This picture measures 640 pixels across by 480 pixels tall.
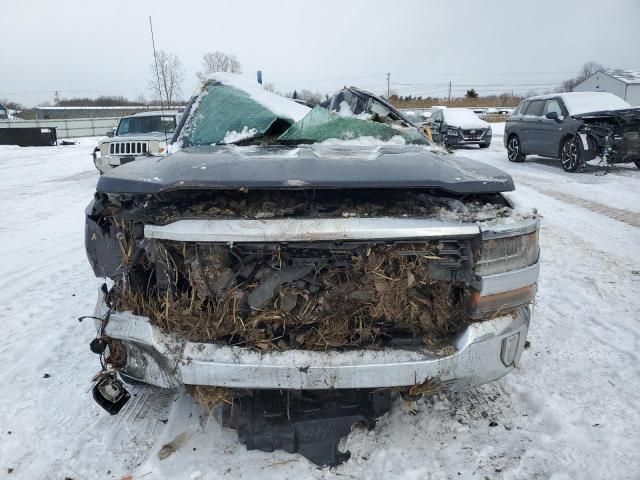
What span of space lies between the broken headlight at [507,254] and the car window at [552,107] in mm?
10570

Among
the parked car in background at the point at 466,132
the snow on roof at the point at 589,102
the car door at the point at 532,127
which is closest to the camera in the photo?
the snow on roof at the point at 589,102

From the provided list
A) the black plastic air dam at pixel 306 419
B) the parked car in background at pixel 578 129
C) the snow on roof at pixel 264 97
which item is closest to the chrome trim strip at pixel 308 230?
the black plastic air dam at pixel 306 419

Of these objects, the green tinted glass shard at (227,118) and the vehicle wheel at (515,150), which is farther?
the vehicle wheel at (515,150)

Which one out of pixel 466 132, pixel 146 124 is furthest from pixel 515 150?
pixel 146 124

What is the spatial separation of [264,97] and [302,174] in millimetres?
2029

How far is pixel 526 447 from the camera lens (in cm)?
215

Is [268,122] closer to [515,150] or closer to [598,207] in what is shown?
[598,207]

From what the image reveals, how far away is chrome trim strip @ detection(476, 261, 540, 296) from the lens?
1.92 metres

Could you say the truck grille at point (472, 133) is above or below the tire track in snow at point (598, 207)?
above

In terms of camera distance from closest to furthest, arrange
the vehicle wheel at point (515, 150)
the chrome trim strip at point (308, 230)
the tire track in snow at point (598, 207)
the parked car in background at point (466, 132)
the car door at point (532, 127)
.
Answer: the chrome trim strip at point (308, 230)
the tire track in snow at point (598, 207)
the car door at point (532, 127)
the vehicle wheel at point (515, 150)
the parked car in background at point (466, 132)

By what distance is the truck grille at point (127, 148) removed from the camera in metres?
9.67

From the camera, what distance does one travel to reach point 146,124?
11.2m

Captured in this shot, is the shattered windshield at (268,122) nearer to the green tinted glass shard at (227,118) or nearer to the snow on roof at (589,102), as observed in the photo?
the green tinted glass shard at (227,118)

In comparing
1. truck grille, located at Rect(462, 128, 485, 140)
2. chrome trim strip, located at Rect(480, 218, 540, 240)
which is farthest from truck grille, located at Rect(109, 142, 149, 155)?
truck grille, located at Rect(462, 128, 485, 140)
